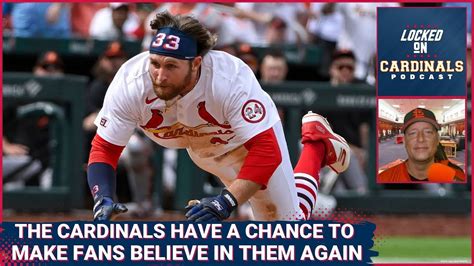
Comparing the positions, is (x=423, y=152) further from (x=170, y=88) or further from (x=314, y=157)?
(x=170, y=88)

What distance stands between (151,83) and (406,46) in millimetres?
1683

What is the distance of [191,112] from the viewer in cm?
645

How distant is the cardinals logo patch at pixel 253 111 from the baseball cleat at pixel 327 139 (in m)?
1.05

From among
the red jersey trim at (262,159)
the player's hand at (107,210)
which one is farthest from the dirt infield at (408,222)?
the player's hand at (107,210)

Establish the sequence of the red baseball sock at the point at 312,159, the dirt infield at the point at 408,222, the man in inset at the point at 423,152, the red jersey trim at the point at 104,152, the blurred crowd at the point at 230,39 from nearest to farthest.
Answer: the red jersey trim at the point at 104,152, the man in inset at the point at 423,152, the red baseball sock at the point at 312,159, the dirt infield at the point at 408,222, the blurred crowd at the point at 230,39

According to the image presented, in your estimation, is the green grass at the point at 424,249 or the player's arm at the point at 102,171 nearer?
the player's arm at the point at 102,171

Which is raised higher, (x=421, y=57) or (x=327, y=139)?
(x=421, y=57)

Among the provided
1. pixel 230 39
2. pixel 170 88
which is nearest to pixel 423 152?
pixel 170 88

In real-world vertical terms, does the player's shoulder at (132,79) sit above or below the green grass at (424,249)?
above

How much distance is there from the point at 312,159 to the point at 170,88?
1525 mm

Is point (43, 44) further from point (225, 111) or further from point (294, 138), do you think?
point (225, 111)

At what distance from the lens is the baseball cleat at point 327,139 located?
7.43 meters

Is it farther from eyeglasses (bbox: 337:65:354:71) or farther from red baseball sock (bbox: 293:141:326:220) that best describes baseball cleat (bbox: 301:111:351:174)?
eyeglasses (bbox: 337:65:354:71)

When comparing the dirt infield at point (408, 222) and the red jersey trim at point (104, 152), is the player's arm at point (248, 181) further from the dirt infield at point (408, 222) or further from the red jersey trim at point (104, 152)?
the dirt infield at point (408, 222)
